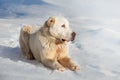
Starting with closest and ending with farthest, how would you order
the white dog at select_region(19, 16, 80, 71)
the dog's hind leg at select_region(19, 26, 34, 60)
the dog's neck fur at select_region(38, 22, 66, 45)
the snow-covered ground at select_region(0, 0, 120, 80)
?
the snow-covered ground at select_region(0, 0, 120, 80) → the white dog at select_region(19, 16, 80, 71) → the dog's neck fur at select_region(38, 22, 66, 45) → the dog's hind leg at select_region(19, 26, 34, 60)

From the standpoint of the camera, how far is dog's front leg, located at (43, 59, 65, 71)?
6.73m

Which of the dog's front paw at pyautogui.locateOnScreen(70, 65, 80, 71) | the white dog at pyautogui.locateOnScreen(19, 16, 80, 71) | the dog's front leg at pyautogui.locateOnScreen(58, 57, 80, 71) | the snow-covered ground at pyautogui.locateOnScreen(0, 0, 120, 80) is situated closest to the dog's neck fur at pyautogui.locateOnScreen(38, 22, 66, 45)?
the white dog at pyautogui.locateOnScreen(19, 16, 80, 71)

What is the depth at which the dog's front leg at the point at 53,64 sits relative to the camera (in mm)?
6726

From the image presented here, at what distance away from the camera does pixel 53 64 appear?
6.89 metres

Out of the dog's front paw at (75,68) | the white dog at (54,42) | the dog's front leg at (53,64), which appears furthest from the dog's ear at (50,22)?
the dog's front paw at (75,68)

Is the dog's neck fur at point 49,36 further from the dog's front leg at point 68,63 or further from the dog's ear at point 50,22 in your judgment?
the dog's front leg at point 68,63

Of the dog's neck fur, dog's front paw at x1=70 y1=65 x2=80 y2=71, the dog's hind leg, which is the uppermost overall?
the dog's neck fur

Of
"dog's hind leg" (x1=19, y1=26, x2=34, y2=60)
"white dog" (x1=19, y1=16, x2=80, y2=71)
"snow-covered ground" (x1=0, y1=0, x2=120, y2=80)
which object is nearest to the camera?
"snow-covered ground" (x1=0, y1=0, x2=120, y2=80)

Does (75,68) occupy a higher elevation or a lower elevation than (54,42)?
lower

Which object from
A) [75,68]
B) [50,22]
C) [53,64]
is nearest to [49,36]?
[50,22]

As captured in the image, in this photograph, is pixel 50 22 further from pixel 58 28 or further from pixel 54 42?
Answer: pixel 54 42

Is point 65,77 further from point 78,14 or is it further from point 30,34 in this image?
point 78,14

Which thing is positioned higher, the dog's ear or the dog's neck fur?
the dog's ear

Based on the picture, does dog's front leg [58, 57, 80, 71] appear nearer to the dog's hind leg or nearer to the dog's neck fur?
the dog's neck fur
